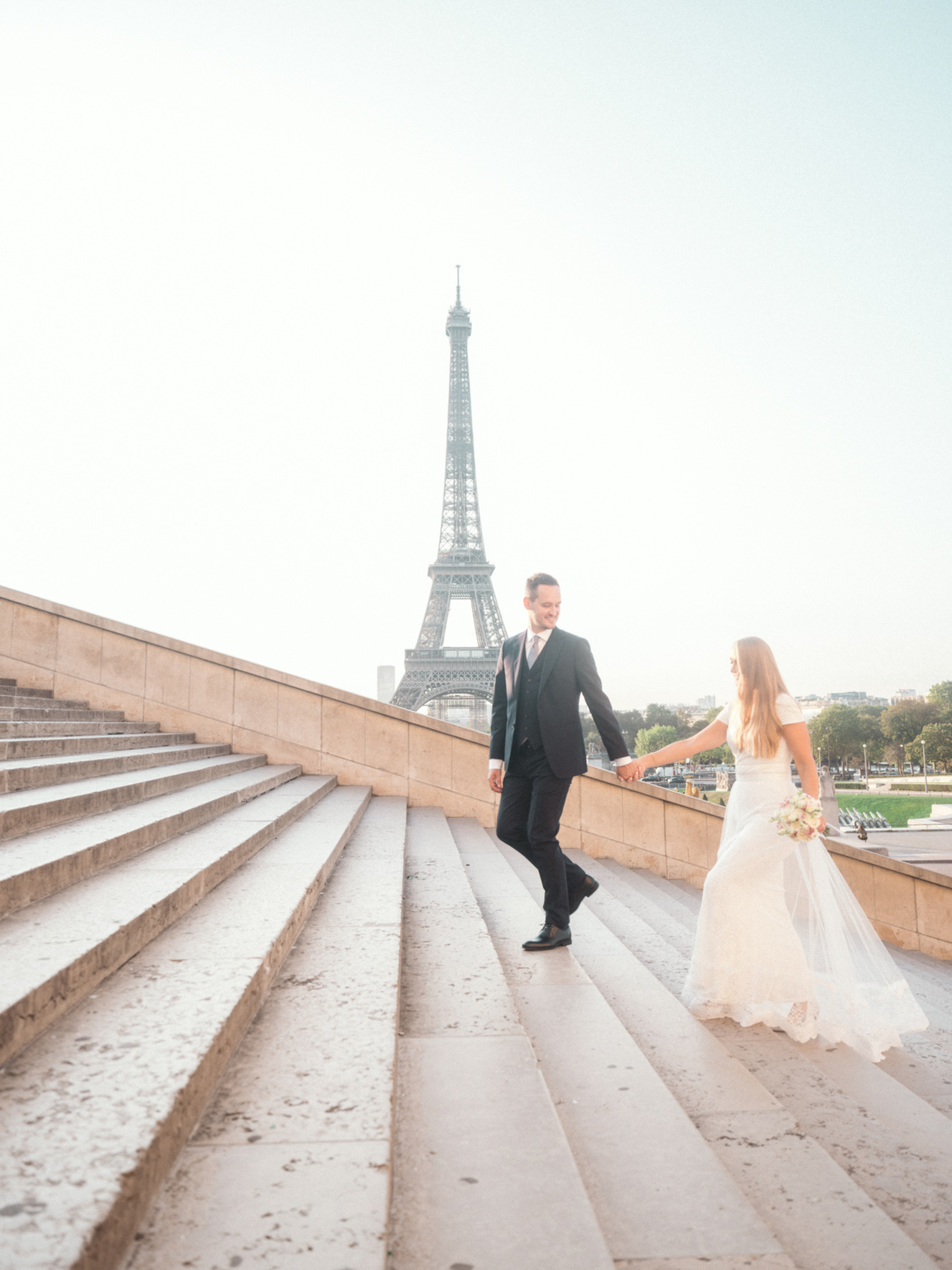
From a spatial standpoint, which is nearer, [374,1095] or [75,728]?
[374,1095]

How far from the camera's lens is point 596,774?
6.91 metres

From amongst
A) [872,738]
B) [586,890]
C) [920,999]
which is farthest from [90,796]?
[872,738]

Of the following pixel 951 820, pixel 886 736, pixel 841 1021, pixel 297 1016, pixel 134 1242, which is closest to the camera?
pixel 134 1242

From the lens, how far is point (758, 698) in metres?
3.40

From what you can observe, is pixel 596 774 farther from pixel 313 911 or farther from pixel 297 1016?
pixel 297 1016

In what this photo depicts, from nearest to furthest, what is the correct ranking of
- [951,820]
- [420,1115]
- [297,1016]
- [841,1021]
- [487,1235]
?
1. [487,1235]
2. [420,1115]
3. [297,1016]
4. [841,1021]
5. [951,820]

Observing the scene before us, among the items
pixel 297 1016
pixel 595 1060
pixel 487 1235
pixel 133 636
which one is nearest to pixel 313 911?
pixel 297 1016

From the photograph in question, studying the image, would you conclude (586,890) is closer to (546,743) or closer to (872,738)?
(546,743)

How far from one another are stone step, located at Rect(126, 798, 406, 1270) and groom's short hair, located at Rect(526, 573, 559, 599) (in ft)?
5.77

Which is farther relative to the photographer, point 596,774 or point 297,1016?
point 596,774

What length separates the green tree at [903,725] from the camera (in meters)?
71.9

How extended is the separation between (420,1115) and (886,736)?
80.6 metres

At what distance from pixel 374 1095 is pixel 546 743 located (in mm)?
2012

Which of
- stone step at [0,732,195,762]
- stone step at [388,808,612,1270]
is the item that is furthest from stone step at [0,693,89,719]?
stone step at [388,808,612,1270]
